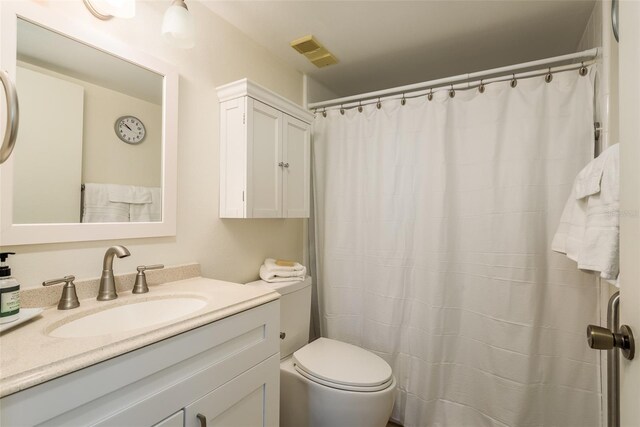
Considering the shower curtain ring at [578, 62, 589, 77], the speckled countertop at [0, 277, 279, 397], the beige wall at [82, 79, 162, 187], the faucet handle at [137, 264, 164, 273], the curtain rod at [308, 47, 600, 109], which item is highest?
the curtain rod at [308, 47, 600, 109]

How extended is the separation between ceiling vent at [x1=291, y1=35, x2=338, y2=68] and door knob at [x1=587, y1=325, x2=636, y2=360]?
5.58ft

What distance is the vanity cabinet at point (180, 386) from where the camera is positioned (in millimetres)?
567

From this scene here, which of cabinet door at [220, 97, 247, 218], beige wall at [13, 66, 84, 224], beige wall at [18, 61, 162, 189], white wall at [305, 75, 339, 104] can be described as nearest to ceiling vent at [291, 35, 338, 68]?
white wall at [305, 75, 339, 104]

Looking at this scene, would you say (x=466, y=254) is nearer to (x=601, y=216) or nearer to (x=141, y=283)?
(x=601, y=216)

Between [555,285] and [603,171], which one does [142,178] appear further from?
[555,285]

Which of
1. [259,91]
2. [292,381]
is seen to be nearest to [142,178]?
[259,91]

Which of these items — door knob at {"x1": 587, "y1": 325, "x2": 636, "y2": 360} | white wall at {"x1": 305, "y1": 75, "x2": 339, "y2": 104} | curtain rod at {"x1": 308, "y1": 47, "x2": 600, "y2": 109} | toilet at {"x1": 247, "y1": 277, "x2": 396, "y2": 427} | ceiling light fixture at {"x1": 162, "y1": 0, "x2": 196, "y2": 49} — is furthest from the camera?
white wall at {"x1": 305, "y1": 75, "x2": 339, "y2": 104}

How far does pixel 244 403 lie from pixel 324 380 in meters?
0.46

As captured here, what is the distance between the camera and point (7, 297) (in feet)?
2.43

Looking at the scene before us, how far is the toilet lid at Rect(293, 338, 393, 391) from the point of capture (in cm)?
128

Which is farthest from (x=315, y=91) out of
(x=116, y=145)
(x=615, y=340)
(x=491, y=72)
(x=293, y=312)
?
(x=615, y=340)

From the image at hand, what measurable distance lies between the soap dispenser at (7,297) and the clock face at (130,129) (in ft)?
1.86

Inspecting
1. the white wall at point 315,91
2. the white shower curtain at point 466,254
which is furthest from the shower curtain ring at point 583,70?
the white wall at point 315,91

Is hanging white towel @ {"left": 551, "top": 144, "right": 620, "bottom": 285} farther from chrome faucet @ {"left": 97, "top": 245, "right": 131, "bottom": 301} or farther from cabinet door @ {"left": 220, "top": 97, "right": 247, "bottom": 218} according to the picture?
chrome faucet @ {"left": 97, "top": 245, "right": 131, "bottom": 301}
